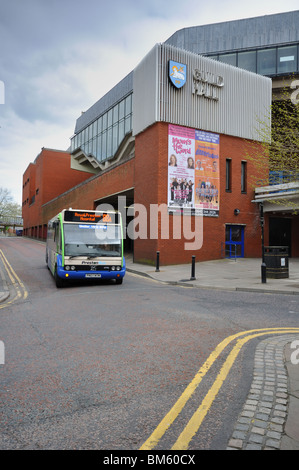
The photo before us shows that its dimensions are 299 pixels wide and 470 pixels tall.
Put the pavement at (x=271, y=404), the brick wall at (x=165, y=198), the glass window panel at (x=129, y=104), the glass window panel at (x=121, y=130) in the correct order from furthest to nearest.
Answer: the glass window panel at (x=121, y=130) → the glass window panel at (x=129, y=104) → the brick wall at (x=165, y=198) → the pavement at (x=271, y=404)

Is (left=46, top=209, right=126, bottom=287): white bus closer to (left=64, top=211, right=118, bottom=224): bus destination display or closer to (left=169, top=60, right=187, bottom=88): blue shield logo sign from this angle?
(left=64, top=211, right=118, bottom=224): bus destination display

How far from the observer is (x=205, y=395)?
3.52 m

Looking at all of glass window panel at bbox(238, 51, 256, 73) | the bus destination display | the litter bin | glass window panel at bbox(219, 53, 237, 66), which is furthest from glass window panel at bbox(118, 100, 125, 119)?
the litter bin

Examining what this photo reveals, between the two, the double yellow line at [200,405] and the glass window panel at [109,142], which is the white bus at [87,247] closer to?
the double yellow line at [200,405]

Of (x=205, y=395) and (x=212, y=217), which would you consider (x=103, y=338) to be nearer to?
(x=205, y=395)

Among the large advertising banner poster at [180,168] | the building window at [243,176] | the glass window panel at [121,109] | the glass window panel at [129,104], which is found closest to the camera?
the large advertising banner poster at [180,168]

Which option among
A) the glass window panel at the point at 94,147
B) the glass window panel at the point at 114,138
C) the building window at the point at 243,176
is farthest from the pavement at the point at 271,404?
the glass window panel at the point at 94,147

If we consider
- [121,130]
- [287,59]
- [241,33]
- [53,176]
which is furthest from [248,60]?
[53,176]

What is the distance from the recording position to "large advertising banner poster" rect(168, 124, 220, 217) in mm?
20422

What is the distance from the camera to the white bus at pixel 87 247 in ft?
37.9

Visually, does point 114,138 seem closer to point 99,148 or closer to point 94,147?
point 99,148

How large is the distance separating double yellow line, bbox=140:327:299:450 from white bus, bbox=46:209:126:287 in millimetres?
6995

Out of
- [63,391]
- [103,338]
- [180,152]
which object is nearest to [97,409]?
[63,391]

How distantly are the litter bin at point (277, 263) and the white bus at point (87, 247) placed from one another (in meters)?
6.56
